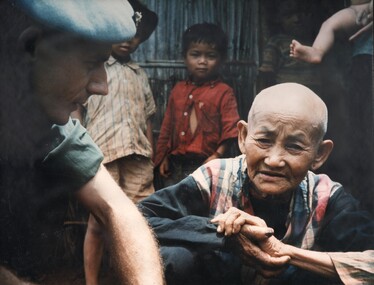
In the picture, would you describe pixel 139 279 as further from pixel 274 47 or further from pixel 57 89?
pixel 274 47

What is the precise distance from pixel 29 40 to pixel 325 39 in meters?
1.00

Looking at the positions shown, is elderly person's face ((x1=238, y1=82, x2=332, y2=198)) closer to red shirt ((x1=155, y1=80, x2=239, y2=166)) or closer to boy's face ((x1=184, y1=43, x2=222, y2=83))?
red shirt ((x1=155, y1=80, x2=239, y2=166))

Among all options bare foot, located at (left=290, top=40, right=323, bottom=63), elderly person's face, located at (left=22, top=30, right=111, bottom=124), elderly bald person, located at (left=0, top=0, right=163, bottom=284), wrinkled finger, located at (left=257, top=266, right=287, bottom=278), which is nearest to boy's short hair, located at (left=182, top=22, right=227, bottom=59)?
bare foot, located at (left=290, top=40, right=323, bottom=63)

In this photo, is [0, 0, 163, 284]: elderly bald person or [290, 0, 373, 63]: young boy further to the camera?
[290, 0, 373, 63]: young boy

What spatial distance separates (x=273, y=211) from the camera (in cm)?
245

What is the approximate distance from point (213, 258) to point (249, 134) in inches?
15.8

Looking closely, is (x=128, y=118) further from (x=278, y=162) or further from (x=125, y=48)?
(x=278, y=162)

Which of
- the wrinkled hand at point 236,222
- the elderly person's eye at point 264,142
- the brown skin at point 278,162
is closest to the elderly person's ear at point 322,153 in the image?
the brown skin at point 278,162

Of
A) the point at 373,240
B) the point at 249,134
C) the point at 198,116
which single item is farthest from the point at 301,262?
the point at 198,116

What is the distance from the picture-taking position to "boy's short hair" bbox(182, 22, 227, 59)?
8.73 feet

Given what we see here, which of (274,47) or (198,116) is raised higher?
(274,47)

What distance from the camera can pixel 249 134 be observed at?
2441mm

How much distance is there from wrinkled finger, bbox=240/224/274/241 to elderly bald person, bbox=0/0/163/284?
278 millimetres

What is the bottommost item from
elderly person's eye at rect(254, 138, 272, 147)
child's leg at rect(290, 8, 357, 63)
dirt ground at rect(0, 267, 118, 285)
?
dirt ground at rect(0, 267, 118, 285)
